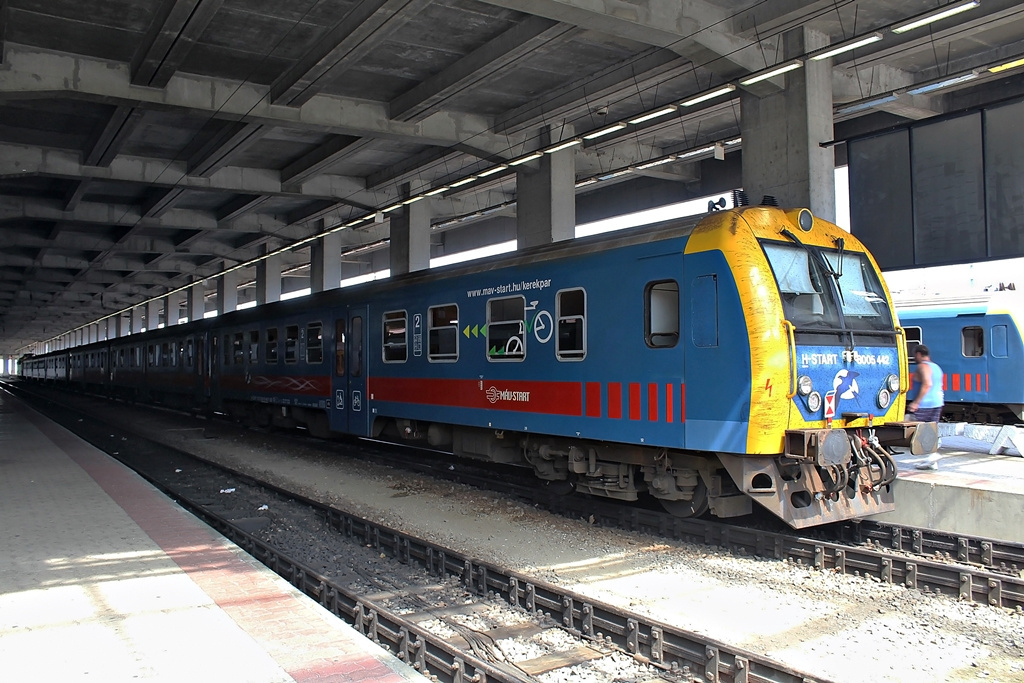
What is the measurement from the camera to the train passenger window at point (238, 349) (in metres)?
19.5

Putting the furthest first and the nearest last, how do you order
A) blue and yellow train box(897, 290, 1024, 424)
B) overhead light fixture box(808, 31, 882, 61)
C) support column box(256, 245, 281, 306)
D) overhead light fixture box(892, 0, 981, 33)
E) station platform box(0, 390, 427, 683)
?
1. support column box(256, 245, 281, 306)
2. blue and yellow train box(897, 290, 1024, 424)
3. overhead light fixture box(808, 31, 882, 61)
4. overhead light fixture box(892, 0, 981, 33)
5. station platform box(0, 390, 427, 683)

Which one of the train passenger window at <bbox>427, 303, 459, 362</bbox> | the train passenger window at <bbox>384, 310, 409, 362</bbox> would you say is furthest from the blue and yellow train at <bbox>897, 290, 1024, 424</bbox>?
the train passenger window at <bbox>384, 310, 409, 362</bbox>

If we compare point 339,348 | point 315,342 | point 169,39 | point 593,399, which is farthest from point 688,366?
point 315,342

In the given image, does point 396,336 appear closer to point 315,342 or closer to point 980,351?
point 315,342

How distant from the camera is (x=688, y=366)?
7668 mm

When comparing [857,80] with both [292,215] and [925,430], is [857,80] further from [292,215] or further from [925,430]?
[292,215]

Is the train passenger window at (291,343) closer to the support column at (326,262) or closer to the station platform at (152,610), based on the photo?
the station platform at (152,610)

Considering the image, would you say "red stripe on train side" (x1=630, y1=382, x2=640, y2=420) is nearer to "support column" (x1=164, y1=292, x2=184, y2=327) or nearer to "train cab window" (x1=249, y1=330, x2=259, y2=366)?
"train cab window" (x1=249, y1=330, x2=259, y2=366)

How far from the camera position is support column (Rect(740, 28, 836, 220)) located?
41.3ft

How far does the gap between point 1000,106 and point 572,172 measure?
8.10 m

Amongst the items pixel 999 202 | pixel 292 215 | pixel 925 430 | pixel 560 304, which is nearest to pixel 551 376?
pixel 560 304

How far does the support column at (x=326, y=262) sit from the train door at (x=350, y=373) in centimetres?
1146

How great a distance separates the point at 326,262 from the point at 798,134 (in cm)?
1749

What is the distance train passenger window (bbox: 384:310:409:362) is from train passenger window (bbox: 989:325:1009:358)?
12770 millimetres
